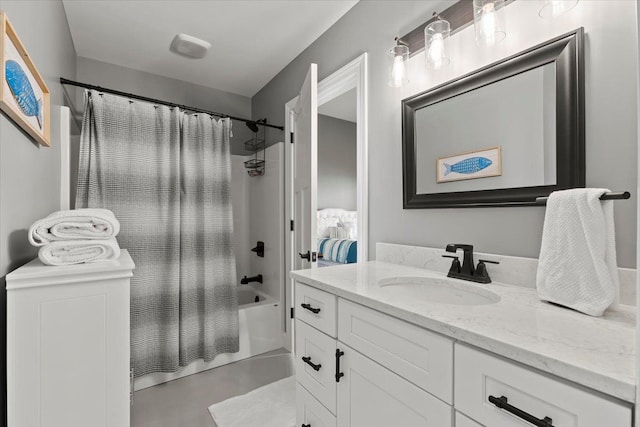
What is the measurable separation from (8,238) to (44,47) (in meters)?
1.03

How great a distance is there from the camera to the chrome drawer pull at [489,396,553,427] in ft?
1.75

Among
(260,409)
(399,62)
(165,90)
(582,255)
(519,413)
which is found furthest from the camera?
(165,90)

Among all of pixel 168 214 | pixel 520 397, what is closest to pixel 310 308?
pixel 520 397

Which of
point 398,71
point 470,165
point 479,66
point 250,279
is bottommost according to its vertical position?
point 250,279

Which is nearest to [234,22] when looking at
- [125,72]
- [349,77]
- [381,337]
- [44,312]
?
[349,77]

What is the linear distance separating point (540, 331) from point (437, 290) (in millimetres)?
552

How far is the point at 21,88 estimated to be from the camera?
40.8 inches

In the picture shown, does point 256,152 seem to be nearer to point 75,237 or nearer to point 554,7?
point 75,237

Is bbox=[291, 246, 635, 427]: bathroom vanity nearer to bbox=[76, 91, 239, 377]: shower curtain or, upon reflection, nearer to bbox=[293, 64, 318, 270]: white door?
bbox=[293, 64, 318, 270]: white door

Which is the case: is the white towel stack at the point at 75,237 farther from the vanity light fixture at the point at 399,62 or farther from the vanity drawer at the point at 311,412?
the vanity light fixture at the point at 399,62

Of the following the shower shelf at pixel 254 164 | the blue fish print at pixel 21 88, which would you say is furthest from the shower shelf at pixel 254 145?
the blue fish print at pixel 21 88

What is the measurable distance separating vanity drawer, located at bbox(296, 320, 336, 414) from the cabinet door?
0.18 feet

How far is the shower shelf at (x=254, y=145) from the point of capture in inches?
122

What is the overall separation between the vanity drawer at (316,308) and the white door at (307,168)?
48 centimetres
